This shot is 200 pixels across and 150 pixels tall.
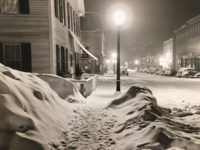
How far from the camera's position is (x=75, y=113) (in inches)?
311

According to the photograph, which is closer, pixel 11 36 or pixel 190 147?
pixel 190 147

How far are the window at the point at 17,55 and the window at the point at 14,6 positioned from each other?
1858 mm

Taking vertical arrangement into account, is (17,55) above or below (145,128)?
above

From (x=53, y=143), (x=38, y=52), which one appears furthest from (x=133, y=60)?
(x=53, y=143)

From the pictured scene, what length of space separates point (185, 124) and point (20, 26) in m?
10.1

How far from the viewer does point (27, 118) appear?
4.70 m

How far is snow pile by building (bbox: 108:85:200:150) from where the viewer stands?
4.45m

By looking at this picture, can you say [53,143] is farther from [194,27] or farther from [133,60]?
[133,60]

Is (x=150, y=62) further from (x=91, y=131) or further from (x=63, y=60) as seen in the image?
(x=91, y=131)

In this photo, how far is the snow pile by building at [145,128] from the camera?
14.6 feet

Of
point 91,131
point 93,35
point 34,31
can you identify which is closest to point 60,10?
point 34,31

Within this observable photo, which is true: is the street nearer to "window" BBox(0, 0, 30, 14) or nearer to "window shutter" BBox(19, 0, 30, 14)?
"window shutter" BBox(19, 0, 30, 14)

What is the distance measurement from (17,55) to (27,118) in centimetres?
819

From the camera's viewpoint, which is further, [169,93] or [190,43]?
[190,43]
